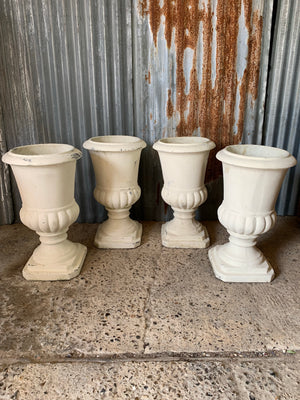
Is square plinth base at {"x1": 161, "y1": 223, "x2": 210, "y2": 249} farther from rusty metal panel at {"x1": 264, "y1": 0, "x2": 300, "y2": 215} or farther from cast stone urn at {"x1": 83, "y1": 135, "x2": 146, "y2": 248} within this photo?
rusty metal panel at {"x1": 264, "y1": 0, "x2": 300, "y2": 215}

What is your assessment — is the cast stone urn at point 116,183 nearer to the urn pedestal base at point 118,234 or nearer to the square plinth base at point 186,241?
the urn pedestal base at point 118,234

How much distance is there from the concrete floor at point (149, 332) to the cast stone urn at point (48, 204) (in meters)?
0.11

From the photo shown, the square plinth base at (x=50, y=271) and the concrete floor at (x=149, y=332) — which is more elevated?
the square plinth base at (x=50, y=271)

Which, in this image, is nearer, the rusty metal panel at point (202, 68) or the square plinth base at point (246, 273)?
the square plinth base at point (246, 273)

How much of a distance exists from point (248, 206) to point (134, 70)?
152 cm

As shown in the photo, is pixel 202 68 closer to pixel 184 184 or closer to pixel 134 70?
pixel 134 70

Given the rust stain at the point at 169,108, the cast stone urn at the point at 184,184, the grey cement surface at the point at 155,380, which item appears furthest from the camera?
the rust stain at the point at 169,108

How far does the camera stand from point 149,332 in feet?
5.82

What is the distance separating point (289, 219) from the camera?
318 centimetres

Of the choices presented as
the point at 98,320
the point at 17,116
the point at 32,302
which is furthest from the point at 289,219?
the point at 17,116

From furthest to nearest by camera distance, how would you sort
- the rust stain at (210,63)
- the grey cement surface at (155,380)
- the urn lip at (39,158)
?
the rust stain at (210,63), the urn lip at (39,158), the grey cement surface at (155,380)

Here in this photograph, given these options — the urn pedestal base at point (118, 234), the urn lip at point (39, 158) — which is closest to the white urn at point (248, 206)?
the urn pedestal base at point (118, 234)

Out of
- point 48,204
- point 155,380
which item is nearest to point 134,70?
point 48,204

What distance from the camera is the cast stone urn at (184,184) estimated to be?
2441 mm
